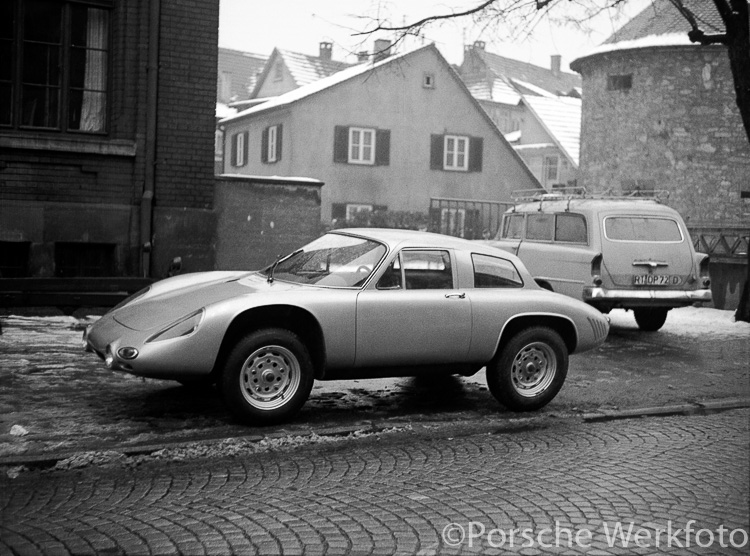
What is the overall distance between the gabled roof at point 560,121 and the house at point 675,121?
13936 mm

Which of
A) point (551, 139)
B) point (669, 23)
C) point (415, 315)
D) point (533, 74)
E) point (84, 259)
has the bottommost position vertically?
point (415, 315)

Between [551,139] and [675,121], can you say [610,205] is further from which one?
[551,139]

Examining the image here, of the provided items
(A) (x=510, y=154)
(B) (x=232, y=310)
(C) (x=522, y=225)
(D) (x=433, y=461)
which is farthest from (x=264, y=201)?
(A) (x=510, y=154)

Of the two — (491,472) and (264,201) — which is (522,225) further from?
(491,472)

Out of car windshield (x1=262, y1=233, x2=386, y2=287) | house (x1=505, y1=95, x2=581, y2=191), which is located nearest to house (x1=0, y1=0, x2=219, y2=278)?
car windshield (x1=262, y1=233, x2=386, y2=287)

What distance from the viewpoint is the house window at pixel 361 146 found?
3847 centimetres

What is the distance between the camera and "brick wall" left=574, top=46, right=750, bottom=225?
30984 millimetres

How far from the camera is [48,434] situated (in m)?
6.25

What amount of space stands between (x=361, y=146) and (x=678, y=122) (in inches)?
519

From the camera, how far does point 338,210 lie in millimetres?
37938

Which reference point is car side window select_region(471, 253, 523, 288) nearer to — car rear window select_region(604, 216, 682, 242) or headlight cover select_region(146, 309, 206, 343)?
headlight cover select_region(146, 309, 206, 343)

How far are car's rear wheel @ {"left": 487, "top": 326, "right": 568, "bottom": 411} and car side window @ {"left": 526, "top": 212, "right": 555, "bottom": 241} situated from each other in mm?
6821

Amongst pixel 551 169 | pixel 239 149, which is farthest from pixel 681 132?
pixel 551 169

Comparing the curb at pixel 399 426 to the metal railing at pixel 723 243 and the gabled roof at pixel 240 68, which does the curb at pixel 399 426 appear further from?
the gabled roof at pixel 240 68
